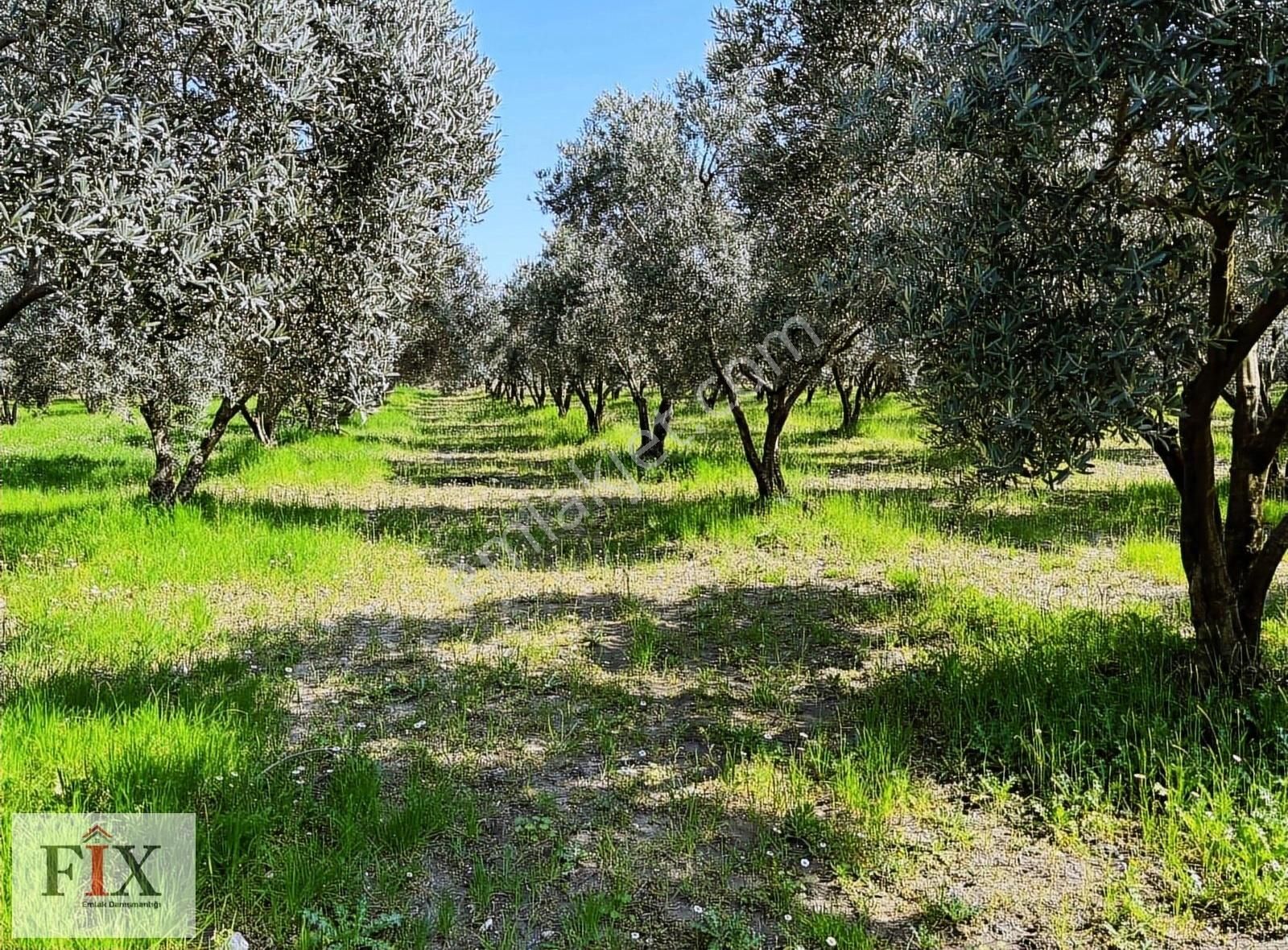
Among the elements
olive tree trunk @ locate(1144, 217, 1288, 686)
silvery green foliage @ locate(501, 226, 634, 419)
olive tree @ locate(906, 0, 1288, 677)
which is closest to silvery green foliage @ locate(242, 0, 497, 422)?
olive tree @ locate(906, 0, 1288, 677)

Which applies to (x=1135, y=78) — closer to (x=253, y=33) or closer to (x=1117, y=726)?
(x=1117, y=726)

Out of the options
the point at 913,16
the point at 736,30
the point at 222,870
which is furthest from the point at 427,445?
the point at 222,870

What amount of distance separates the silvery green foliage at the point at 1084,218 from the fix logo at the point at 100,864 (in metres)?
4.96

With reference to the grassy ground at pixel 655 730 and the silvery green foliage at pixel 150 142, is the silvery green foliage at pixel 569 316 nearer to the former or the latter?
the grassy ground at pixel 655 730

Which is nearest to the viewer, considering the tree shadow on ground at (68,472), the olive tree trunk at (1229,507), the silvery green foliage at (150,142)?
the silvery green foliage at (150,142)

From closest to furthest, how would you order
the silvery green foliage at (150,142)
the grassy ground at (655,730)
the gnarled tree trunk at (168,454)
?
the grassy ground at (655,730), the silvery green foliage at (150,142), the gnarled tree trunk at (168,454)

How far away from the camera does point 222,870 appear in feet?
13.4

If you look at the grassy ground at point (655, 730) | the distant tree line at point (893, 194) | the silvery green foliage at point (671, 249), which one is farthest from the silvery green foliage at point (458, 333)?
the distant tree line at point (893, 194)

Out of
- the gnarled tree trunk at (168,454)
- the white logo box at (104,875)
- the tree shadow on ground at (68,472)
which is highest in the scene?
the gnarled tree trunk at (168,454)

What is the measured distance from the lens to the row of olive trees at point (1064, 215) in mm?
4062

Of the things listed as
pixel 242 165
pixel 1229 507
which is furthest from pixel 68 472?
pixel 1229 507

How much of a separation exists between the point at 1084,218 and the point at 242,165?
5.57 m

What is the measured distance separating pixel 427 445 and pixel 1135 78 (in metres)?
25.4

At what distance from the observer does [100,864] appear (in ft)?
13.1
